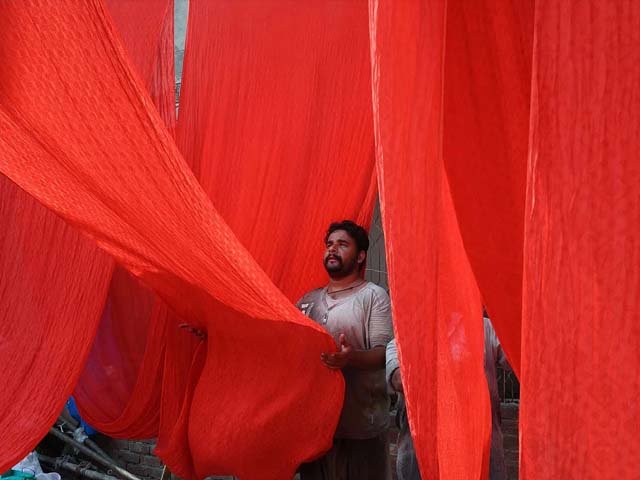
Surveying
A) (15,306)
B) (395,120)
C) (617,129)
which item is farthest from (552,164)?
(15,306)

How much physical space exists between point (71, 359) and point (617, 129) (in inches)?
76.4

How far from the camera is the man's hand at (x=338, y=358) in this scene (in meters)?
2.21

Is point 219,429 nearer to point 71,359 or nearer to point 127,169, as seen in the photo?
point 71,359

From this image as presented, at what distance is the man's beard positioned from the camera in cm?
252

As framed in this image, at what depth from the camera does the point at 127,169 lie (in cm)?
180

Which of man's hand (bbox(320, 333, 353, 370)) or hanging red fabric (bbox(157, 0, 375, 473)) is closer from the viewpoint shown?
man's hand (bbox(320, 333, 353, 370))

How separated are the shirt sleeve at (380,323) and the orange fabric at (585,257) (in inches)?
54.1

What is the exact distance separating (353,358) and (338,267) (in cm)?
35

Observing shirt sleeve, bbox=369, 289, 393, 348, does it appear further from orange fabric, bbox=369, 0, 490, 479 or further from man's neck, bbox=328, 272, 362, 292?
orange fabric, bbox=369, 0, 490, 479

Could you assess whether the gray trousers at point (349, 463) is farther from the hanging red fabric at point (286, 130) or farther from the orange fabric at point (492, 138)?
the orange fabric at point (492, 138)

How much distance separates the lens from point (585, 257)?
0.97 meters

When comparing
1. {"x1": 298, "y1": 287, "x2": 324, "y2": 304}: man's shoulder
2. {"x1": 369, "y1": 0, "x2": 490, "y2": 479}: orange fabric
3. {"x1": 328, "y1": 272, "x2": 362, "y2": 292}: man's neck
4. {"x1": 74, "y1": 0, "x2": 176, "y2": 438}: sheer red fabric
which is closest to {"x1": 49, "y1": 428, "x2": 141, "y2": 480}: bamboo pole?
{"x1": 74, "y1": 0, "x2": 176, "y2": 438}: sheer red fabric

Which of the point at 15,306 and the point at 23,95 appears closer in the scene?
the point at 23,95

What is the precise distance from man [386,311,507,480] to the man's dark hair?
47 cm
